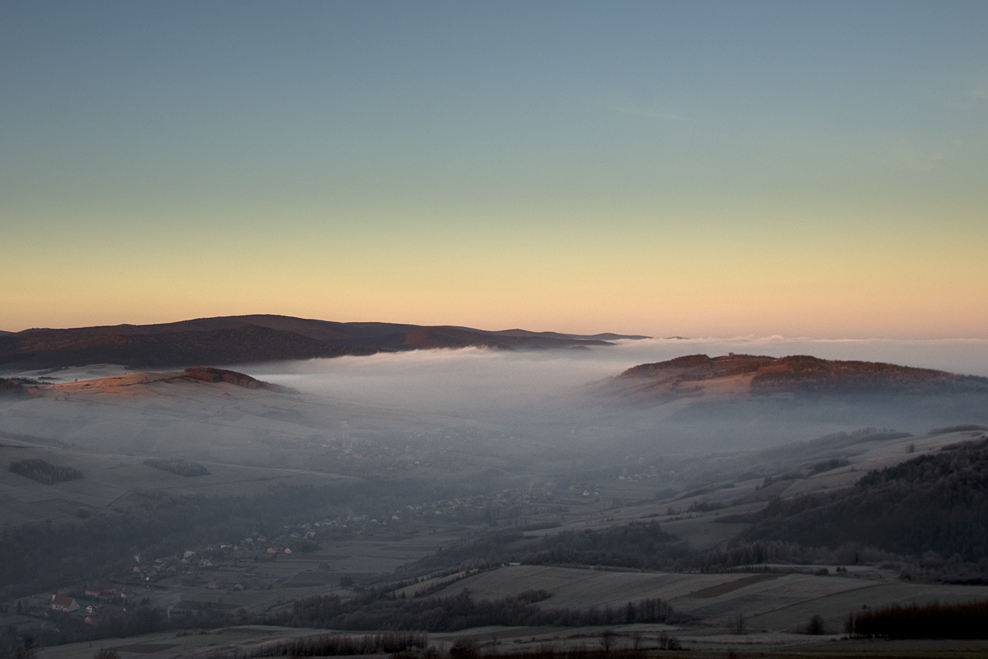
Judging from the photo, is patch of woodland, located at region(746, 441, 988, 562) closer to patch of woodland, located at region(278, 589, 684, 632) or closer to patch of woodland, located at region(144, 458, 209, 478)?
patch of woodland, located at region(278, 589, 684, 632)

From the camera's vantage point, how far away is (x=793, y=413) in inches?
6201

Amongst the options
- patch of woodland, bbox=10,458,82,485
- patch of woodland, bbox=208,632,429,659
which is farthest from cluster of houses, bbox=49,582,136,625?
patch of woodland, bbox=10,458,82,485

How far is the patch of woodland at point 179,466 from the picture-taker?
10138cm

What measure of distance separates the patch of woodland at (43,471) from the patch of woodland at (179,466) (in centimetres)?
1271

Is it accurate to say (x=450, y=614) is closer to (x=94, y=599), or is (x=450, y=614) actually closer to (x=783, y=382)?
(x=94, y=599)

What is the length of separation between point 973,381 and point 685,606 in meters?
131

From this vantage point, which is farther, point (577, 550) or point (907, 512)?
point (577, 550)

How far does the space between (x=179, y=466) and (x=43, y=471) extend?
18092 mm

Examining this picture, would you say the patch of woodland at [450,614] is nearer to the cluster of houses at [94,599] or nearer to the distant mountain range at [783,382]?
the cluster of houses at [94,599]

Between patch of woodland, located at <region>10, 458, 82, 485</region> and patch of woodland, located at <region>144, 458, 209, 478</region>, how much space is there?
1271 cm

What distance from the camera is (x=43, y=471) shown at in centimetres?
8650

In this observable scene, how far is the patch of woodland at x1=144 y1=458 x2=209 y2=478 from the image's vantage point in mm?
101375

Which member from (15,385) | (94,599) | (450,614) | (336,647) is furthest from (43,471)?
(336,647)

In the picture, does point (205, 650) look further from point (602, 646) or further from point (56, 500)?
point (56, 500)
